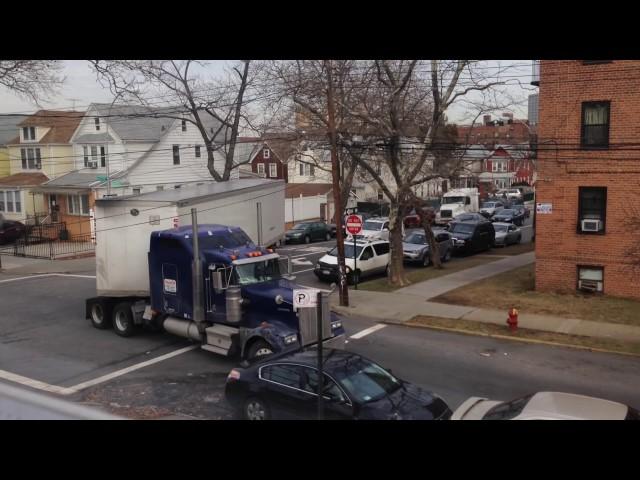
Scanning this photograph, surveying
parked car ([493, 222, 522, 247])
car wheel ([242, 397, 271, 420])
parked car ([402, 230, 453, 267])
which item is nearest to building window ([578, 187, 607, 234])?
parked car ([402, 230, 453, 267])

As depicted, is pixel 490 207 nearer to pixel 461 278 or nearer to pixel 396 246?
pixel 461 278

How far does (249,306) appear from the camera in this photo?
1390 centimetres

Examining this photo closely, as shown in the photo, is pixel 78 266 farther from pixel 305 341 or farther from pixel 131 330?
pixel 305 341

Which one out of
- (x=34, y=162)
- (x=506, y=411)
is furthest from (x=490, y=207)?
(x=506, y=411)

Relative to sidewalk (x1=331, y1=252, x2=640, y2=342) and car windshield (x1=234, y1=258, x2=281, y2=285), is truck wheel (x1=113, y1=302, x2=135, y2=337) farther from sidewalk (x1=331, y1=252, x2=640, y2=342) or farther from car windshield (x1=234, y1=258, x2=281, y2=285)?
sidewalk (x1=331, y1=252, x2=640, y2=342)

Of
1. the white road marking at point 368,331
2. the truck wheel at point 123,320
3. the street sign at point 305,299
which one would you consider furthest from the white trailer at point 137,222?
the street sign at point 305,299

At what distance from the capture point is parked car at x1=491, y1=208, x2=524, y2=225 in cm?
→ 4834

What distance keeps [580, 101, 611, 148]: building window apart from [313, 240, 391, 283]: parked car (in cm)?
901

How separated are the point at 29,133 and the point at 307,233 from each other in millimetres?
21556

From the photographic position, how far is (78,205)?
1580 inches

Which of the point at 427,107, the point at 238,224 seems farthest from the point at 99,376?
the point at 427,107

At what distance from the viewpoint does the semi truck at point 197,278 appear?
44.7 ft

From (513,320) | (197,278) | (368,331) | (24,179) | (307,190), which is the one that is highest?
(24,179)

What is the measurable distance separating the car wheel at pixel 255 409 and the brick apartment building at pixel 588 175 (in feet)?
46.0
